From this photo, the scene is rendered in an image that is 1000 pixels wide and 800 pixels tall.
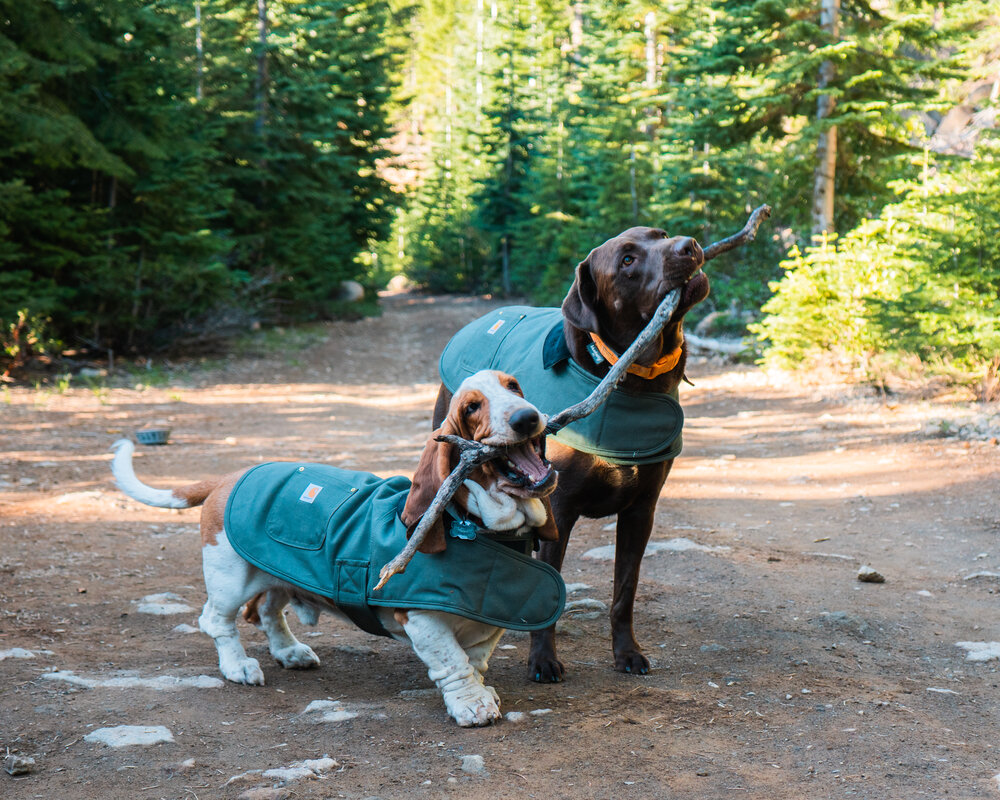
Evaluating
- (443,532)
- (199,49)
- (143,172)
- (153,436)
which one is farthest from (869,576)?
(199,49)

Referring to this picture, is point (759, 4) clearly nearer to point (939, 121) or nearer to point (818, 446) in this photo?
point (818, 446)

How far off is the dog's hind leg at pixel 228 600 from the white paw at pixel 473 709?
96 centimetres

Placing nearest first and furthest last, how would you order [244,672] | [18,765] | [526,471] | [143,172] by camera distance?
1. [18,765]
2. [526,471]
3. [244,672]
4. [143,172]

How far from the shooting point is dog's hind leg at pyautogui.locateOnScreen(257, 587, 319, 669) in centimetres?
411

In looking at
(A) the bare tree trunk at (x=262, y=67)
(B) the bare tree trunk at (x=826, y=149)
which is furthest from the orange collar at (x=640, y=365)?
(A) the bare tree trunk at (x=262, y=67)

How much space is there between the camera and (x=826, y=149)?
1491cm

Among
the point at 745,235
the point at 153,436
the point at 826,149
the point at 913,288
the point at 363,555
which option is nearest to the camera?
the point at 363,555

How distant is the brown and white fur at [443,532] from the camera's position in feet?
10.7

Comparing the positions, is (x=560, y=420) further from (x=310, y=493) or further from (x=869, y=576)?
(x=869, y=576)

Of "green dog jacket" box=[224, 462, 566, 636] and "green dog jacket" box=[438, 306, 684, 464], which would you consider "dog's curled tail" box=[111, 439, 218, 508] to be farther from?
"green dog jacket" box=[438, 306, 684, 464]

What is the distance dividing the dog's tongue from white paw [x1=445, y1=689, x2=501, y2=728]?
861mm

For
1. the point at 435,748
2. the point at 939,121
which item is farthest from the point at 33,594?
the point at 939,121

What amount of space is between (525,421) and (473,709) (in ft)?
3.61

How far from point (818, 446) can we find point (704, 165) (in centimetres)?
1138
